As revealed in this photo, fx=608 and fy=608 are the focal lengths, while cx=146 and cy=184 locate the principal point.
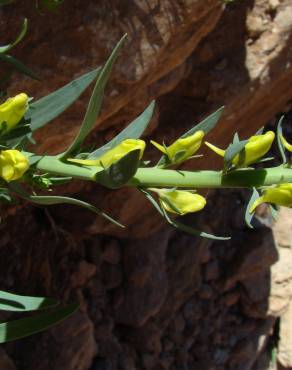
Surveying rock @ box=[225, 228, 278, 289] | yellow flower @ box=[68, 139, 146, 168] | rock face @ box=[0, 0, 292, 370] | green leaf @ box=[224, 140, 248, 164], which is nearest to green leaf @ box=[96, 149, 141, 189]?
yellow flower @ box=[68, 139, 146, 168]

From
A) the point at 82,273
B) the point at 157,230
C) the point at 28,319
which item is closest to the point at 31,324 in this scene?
the point at 28,319

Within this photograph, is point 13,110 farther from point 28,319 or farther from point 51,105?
point 28,319

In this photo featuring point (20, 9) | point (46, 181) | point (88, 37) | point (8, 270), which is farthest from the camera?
point (8, 270)

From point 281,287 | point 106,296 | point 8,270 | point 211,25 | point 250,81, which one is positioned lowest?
point 281,287

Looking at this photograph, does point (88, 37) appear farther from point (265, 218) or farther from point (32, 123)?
point (265, 218)

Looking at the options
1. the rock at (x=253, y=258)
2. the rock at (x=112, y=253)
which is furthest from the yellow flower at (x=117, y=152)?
the rock at (x=253, y=258)

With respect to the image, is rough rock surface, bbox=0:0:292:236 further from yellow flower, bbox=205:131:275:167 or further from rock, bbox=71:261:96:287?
yellow flower, bbox=205:131:275:167

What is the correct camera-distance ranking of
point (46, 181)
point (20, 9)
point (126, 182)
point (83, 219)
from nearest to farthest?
1. point (126, 182)
2. point (46, 181)
3. point (20, 9)
4. point (83, 219)

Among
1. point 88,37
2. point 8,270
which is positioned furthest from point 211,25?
point 8,270
